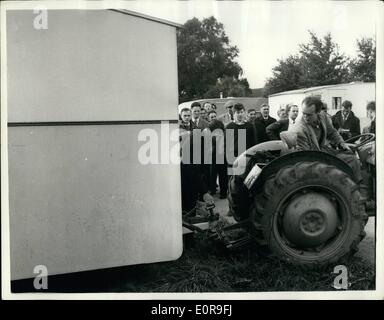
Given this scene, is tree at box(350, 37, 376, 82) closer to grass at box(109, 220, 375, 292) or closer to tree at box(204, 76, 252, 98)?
tree at box(204, 76, 252, 98)

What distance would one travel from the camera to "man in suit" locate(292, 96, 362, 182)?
298cm

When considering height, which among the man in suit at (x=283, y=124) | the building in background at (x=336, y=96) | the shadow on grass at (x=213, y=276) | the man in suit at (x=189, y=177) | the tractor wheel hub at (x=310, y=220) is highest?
the building in background at (x=336, y=96)

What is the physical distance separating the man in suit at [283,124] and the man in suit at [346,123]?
30 cm

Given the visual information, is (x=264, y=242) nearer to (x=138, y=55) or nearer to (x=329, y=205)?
(x=329, y=205)

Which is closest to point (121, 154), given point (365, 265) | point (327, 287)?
point (327, 287)

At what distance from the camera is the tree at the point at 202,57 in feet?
9.63

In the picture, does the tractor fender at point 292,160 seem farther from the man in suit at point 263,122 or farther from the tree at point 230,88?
the tree at point 230,88

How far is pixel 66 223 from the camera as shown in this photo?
9.45 feet

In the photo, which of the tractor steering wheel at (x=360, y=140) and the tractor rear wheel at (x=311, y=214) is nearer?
the tractor rear wheel at (x=311, y=214)

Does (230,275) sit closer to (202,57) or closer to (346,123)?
(346,123)

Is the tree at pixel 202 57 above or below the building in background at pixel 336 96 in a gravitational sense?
above

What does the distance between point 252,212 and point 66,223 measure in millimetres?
1376

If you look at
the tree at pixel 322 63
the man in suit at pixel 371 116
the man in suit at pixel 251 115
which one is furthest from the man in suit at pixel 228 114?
the man in suit at pixel 371 116

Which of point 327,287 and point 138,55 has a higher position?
point 138,55
